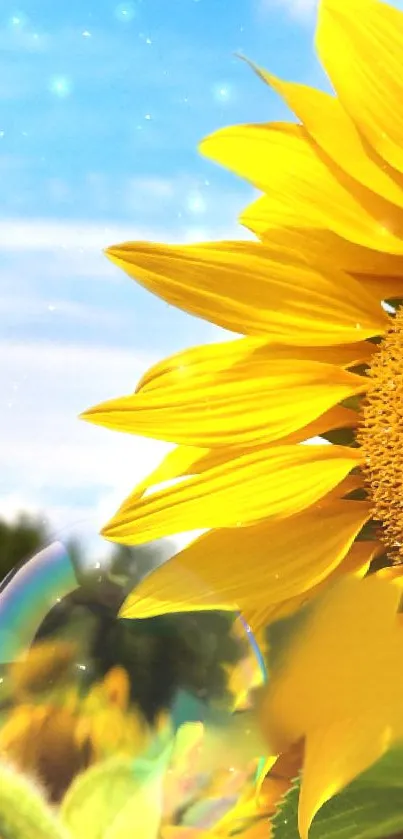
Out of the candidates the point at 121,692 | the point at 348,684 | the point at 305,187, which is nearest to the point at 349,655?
the point at 348,684

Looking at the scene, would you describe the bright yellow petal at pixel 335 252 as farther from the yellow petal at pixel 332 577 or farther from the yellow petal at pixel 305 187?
the yellow petal at pixel 332 577

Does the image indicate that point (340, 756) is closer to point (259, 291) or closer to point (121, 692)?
point (121, 692)

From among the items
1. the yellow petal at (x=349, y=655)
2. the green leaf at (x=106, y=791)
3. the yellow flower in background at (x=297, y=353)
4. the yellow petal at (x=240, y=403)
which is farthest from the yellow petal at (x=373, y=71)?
the green leaf at (x=106, y=791)

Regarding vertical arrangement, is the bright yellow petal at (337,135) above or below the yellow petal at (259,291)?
above

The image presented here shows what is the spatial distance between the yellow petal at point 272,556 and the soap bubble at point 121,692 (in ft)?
0.07

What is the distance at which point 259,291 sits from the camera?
0.53 metres

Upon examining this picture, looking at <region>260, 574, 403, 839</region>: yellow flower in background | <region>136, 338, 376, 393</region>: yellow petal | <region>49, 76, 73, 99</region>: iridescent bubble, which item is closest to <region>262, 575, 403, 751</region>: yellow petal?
<region>260, 574, 403, 839</region>: yellow flower in background

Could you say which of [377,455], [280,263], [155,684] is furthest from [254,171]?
[155,684]

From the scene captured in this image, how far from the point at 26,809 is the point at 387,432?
27cm

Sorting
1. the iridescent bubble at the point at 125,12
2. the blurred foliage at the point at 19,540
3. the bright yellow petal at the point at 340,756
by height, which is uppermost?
the iridescent bubble at the point at 125,12

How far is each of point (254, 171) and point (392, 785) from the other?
1.03ft

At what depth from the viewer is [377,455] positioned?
530 millimetres

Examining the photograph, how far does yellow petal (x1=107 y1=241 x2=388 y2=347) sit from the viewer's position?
53 centimetres

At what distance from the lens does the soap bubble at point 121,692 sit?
0.56m
